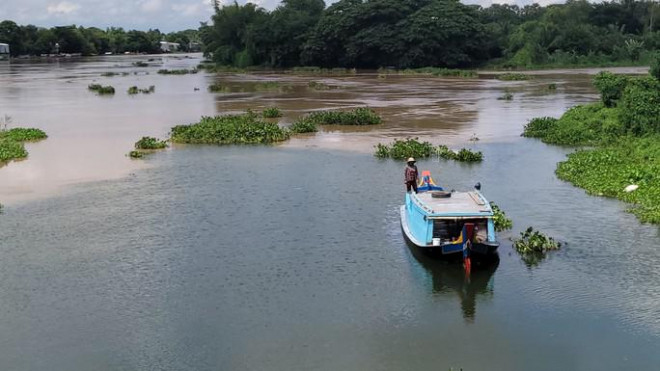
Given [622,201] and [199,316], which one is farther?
[622,201]

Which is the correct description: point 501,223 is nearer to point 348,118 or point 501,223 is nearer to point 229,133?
point 229,133

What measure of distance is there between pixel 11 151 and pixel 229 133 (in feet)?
32.0

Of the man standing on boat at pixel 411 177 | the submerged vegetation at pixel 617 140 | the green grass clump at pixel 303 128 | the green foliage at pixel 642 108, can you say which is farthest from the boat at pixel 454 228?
the green grass clump at pixel 303 128

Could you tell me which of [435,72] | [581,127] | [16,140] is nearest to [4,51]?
[435,72]

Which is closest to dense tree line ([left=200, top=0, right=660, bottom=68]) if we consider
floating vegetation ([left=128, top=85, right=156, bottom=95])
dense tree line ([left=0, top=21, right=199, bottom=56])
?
floating vegetation ([left=128, top=85, right=156, bottom=95])

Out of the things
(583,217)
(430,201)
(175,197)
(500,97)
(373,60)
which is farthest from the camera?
(373,60)

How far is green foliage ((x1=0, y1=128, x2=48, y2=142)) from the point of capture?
34662mm

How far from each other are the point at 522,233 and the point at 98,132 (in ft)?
88.6

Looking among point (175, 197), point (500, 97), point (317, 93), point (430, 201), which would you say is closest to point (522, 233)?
point (430, 201)

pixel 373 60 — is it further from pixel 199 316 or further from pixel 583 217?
pixel 199 316

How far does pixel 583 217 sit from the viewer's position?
1897 cm

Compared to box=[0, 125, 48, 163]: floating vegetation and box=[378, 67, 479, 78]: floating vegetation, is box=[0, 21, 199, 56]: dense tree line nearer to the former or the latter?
box=[378, 67, 479, 78]: floating vegetation

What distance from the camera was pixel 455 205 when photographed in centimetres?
1588

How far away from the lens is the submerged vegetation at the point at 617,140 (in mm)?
20875
